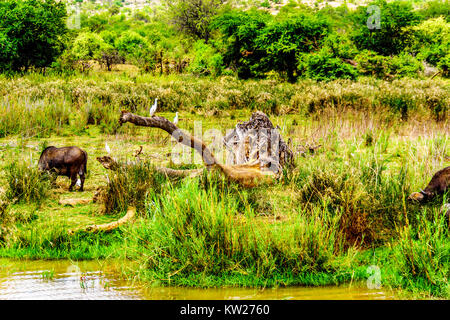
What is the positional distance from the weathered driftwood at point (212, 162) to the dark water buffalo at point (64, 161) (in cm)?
84

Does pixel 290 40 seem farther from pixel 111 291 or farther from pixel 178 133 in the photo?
pixel 111 291

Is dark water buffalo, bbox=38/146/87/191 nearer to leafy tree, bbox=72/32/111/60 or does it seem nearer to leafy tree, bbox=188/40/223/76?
leafy tree, bbox=188/40/223/76

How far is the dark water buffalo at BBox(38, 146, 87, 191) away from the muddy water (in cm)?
291

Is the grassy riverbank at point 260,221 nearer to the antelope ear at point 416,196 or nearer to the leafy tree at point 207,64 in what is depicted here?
the antelope ear at point 416,196

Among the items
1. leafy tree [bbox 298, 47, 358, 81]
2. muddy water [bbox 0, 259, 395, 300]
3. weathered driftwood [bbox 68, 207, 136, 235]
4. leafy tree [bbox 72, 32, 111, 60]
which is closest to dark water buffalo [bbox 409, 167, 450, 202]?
muddy water [bbox 0, 259, 395, 300]

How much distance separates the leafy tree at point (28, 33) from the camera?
76.1 ft

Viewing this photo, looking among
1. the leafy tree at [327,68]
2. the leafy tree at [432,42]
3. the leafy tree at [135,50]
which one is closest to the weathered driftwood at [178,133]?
the leafy tree at [327,68]

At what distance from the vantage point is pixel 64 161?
7.31 m

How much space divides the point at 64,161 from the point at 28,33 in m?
19.3

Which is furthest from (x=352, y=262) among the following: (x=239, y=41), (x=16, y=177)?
(x=239, y=41)

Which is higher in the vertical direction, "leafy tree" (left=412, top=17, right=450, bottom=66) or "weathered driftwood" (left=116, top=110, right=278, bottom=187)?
"leafy tree" (left=412, top=17, right=450, bottom=66)

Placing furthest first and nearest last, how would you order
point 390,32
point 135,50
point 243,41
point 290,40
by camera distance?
point 135,50 → point 243,41 → point 390,32 → point 290,40

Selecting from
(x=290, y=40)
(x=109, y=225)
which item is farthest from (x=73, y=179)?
(x=290, y=40)

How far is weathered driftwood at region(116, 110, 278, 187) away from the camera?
6586mm
